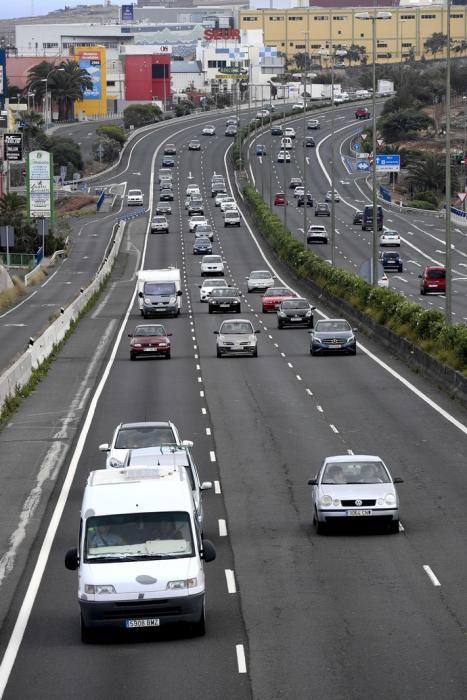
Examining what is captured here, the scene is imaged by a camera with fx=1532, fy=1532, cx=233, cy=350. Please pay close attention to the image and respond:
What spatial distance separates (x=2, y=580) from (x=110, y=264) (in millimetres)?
80127

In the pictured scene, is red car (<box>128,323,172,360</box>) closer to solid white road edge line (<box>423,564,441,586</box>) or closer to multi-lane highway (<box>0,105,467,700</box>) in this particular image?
multi-lane highway (<box>0,105,467,700</box>)

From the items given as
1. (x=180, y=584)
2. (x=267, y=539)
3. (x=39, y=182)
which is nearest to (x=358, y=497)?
(x=267, y=539)

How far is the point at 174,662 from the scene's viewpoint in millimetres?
16703

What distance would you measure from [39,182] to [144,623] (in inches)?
4025

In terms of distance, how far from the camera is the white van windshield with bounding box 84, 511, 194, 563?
17786 mm

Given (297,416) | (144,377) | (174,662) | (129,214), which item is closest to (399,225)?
(129,214)

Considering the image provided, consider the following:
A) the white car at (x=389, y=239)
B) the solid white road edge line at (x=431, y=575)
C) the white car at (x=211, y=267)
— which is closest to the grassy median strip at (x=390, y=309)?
the white car at (x=211, y=267)

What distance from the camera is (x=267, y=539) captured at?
2388 cm

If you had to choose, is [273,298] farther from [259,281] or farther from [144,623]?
[144,623]

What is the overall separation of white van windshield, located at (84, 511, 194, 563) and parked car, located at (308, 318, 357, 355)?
3617 cm

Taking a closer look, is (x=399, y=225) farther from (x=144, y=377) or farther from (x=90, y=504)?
(x=90, y=504)

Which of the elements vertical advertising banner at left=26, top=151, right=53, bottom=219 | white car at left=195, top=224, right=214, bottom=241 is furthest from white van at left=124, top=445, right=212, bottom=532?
vertical advertising banner at left=26, top=151, right=53, bottom=219

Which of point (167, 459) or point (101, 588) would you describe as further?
point (167, 459)

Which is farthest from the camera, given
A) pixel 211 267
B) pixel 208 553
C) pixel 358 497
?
pixel 211 267
